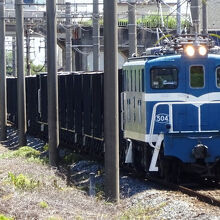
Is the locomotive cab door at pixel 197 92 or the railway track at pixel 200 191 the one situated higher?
the locomotive cab door at pixel 197 92

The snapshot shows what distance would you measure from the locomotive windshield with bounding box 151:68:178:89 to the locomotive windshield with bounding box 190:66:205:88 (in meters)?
0.32

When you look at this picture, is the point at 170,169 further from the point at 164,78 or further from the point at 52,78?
the point at 52,78

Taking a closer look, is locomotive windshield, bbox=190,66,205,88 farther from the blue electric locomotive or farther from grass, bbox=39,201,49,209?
grass, bbox=39,201,49,209

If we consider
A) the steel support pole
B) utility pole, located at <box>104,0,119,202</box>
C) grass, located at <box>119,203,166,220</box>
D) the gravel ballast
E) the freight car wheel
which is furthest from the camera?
the steel support pole

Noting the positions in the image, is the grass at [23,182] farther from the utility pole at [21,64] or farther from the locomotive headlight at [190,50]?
the utility pole at [21,64]

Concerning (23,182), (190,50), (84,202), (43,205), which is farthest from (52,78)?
(43,205)

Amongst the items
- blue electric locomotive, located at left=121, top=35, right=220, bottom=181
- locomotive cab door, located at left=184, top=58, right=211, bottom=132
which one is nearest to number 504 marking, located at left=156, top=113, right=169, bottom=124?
blue electric locomotive, located at left=121, top=35, right=220, bottom=181

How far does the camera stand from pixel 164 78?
1619cm

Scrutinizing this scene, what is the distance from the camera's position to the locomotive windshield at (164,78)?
1611 centimetres

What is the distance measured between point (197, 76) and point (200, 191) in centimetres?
236

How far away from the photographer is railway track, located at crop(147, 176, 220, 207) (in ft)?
44.8

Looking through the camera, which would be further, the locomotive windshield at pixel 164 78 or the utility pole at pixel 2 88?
the utility pole at pixel 2 88

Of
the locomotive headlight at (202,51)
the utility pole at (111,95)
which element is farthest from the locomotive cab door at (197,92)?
the utility pole at (111,95)

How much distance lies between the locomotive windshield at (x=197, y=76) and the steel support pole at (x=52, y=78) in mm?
5340
